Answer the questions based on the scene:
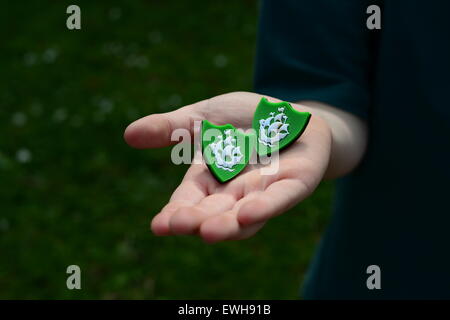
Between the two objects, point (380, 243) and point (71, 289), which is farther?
point (71, 289)

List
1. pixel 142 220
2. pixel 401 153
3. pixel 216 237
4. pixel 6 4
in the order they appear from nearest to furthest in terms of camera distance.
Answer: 1. pixel 216 237
2. pixel 401 153
3. pixel 142 220
4. pixel 6 4

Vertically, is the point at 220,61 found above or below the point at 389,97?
above

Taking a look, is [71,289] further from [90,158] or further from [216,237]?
[216,237]

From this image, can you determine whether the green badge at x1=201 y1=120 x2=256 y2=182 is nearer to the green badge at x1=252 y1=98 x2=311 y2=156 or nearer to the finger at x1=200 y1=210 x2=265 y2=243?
the green badge at x1=252 y1=98 x2=311 y2=156

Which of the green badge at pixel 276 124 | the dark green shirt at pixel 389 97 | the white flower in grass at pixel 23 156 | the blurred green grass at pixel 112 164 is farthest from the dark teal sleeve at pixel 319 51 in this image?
the white flower in grass at pixel 23 156

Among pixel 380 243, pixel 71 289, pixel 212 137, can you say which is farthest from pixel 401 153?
pixel 71 289

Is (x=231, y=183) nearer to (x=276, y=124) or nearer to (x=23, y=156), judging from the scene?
(x=276, y=124)

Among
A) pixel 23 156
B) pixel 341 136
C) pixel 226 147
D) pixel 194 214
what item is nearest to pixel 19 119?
pixel 23 156

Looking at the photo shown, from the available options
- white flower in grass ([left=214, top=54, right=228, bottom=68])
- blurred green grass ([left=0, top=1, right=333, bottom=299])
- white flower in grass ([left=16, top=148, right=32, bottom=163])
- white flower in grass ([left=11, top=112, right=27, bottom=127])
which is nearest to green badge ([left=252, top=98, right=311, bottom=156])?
blurred green grass ([left=0, top=1, right=333, bottom=299])
